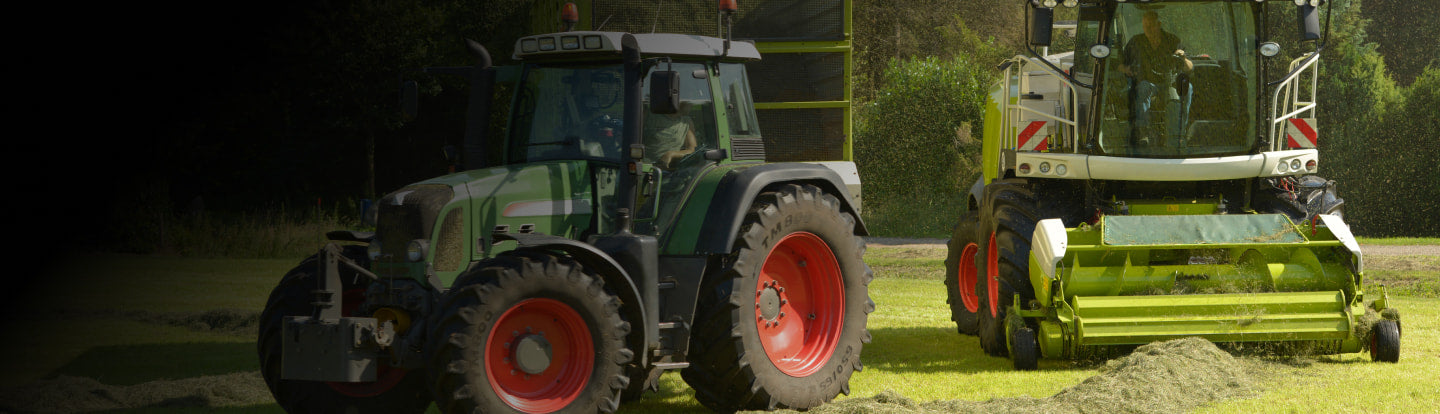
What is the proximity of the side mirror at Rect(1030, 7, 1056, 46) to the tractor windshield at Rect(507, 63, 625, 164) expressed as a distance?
3234 mm

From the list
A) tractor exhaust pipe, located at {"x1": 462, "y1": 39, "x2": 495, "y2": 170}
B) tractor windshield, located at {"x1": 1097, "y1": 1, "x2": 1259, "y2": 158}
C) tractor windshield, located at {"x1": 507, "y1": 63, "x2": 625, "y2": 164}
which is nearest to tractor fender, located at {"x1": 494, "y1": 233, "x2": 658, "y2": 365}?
tractor windshield, located at {"x1": 507, "y1": 63, "x2": 625, "y2": 164}

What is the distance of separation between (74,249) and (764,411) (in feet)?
44.6

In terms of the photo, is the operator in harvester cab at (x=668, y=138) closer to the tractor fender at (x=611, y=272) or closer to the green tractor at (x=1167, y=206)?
the tractor fender at (x=611, y=272)

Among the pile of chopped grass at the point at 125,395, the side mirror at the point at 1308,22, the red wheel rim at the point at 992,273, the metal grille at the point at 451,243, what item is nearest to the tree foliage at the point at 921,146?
the red wheel rim at the point at 992,273

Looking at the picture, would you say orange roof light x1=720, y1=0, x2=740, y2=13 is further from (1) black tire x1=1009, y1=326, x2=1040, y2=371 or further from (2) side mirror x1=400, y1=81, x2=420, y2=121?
(1) black tire x1=1009, y1=326, x2=1040, y2=371

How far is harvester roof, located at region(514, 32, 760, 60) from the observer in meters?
6.45

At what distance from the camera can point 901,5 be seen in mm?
36500

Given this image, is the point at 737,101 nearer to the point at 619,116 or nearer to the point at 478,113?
the point at 619,116

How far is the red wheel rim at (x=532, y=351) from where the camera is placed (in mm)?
5570

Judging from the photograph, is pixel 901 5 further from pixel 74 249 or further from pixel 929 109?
pixel 74 249

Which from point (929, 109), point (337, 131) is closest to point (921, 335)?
point (929, 109)

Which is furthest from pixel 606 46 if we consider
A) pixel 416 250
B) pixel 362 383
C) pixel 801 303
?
pixel 362 383

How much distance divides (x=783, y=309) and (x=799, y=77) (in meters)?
3.87

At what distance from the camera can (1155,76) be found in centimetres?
887
